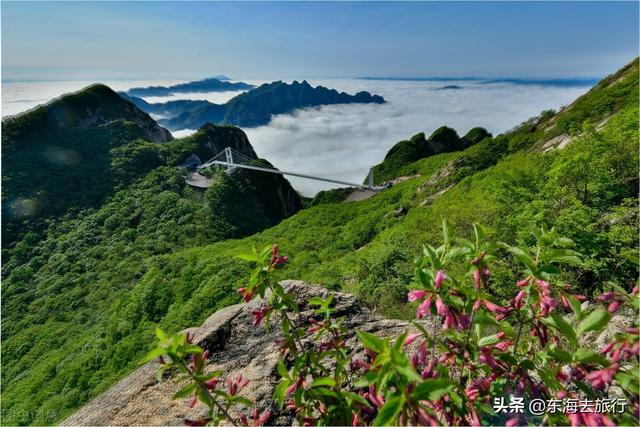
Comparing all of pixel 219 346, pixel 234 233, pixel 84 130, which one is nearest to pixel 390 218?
pixel 234 233

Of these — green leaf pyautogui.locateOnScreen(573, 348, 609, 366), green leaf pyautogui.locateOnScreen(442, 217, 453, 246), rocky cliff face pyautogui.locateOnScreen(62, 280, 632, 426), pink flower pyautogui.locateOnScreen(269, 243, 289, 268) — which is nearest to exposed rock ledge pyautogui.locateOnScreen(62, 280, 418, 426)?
rocky cliff face pyautogui.locateOnScreen(62, 280, 632, 426)

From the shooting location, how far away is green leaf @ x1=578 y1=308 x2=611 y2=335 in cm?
221

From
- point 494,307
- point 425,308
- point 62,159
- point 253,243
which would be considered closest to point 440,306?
point 425,308

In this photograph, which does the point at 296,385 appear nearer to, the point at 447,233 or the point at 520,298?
the point at 447,233

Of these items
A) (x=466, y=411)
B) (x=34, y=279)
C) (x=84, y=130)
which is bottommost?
(x=34, y=279)

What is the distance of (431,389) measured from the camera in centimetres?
190

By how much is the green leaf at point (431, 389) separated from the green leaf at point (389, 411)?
0.10 m

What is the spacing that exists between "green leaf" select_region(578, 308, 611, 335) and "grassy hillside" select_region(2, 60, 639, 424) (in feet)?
21.1

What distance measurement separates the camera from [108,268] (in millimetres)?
54156

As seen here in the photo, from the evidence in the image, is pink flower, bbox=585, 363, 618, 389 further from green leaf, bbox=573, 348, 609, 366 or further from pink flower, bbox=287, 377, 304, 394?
pink flower, bbox=287, 377, 304, 394

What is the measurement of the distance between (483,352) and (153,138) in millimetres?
128316

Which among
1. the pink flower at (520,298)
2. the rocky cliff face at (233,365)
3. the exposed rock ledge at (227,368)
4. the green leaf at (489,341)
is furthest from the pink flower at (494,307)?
the exposed rock ledge at (227,368)

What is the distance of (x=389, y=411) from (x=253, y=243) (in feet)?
21.0

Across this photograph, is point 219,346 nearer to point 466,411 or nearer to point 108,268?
point 466,411
